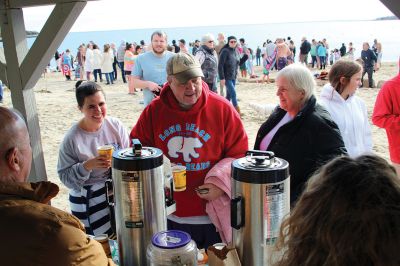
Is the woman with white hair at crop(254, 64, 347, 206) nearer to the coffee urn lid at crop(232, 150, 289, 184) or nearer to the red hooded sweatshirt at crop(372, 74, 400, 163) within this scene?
the coffee urn lid at crop(232, 150, 289, 184)

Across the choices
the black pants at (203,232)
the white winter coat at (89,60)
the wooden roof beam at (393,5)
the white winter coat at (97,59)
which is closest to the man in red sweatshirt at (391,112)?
the wooden roof beam at (393,5)

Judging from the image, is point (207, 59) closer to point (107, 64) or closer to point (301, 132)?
point (301, 132)

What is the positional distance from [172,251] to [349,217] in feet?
2.32

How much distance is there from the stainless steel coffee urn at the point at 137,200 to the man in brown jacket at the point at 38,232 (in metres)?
0.17

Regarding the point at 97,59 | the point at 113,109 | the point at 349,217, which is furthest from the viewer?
the point at 97,59

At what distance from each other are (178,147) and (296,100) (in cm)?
82

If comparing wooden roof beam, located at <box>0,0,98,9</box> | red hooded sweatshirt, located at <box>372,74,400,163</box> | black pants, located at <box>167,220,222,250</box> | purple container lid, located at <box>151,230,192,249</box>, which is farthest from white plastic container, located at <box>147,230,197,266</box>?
red hooded sweatshirt, located at <box>372,74,400,163</box>

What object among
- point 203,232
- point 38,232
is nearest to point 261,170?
point 38,232

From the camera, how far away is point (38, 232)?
1.30 meters

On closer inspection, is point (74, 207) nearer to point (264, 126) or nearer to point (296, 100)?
point (264, 126)

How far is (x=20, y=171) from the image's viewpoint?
62.3 inches

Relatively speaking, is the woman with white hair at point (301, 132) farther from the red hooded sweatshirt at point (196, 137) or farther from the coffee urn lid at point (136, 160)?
the coffee urn lid at point (136, 160)

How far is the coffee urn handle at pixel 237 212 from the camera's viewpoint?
151 cm

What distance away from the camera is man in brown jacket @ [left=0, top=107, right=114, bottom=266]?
1301mm
